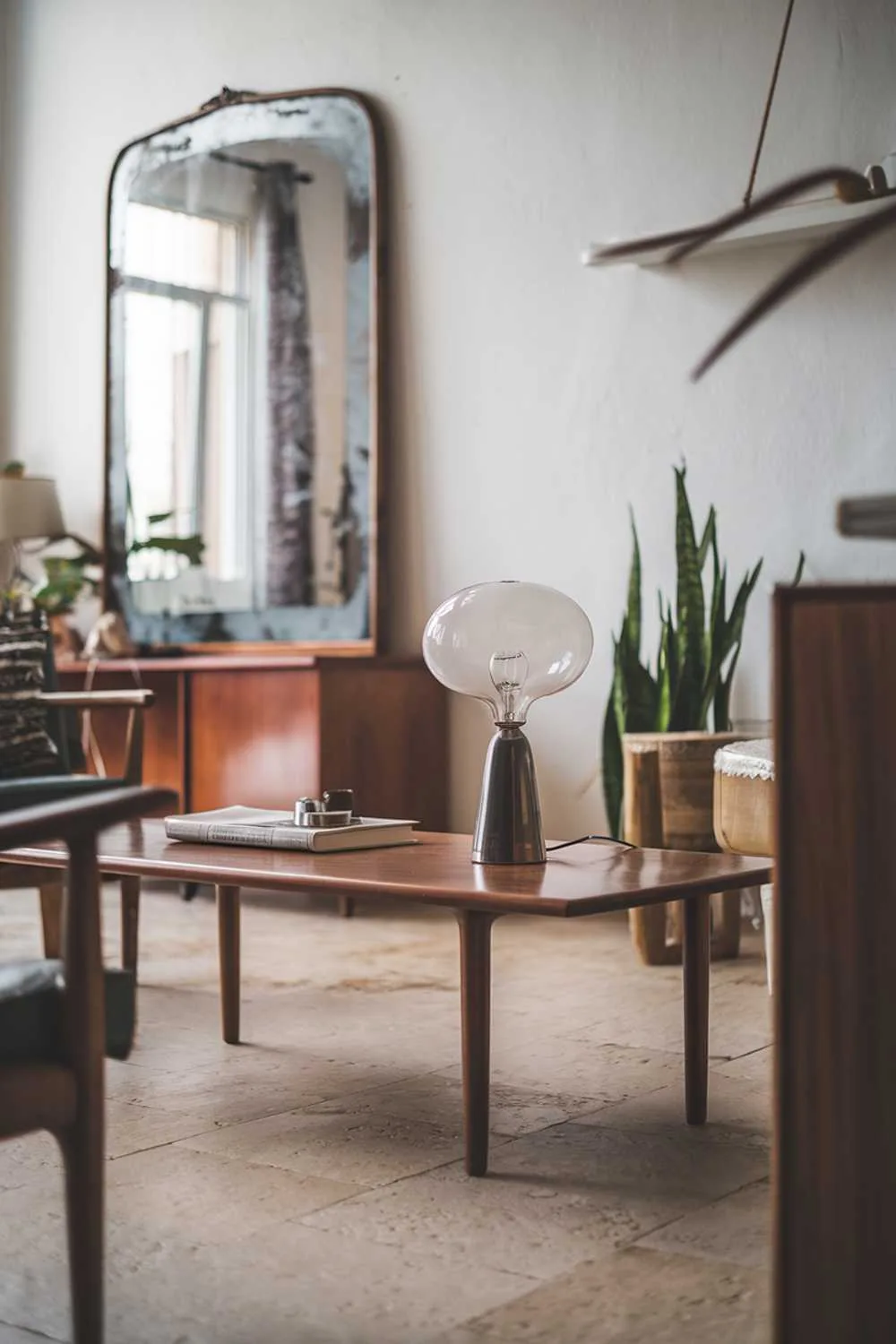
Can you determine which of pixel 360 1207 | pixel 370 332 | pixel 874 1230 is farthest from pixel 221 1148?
pixel 370 332

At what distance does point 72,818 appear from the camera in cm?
147

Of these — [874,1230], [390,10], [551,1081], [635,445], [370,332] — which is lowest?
[551,1081]

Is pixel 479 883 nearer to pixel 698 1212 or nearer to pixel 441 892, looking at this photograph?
pixel 441 892

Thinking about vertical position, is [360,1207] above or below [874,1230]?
below

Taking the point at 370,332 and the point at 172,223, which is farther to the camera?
the point at 172,223

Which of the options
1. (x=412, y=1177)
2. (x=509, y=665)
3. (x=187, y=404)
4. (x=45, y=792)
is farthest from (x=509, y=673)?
(x=187, y=404)

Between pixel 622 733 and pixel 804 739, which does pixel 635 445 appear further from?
pixel 804 739

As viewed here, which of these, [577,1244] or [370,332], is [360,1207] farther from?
[370,332]

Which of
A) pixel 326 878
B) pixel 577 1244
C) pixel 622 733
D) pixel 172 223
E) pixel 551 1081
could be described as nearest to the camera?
pixel 577 1244

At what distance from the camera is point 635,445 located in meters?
4.48

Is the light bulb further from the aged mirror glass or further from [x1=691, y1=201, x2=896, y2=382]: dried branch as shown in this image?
the aged mirror glass

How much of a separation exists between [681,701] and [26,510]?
2.70 metres

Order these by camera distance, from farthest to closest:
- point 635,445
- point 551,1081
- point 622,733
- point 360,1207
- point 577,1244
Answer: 1. point 635,445
2. point 622,733
3. point 551,1081
4. point 360,1207
5. point 577,1244

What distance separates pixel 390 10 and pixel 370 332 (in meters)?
1.04
